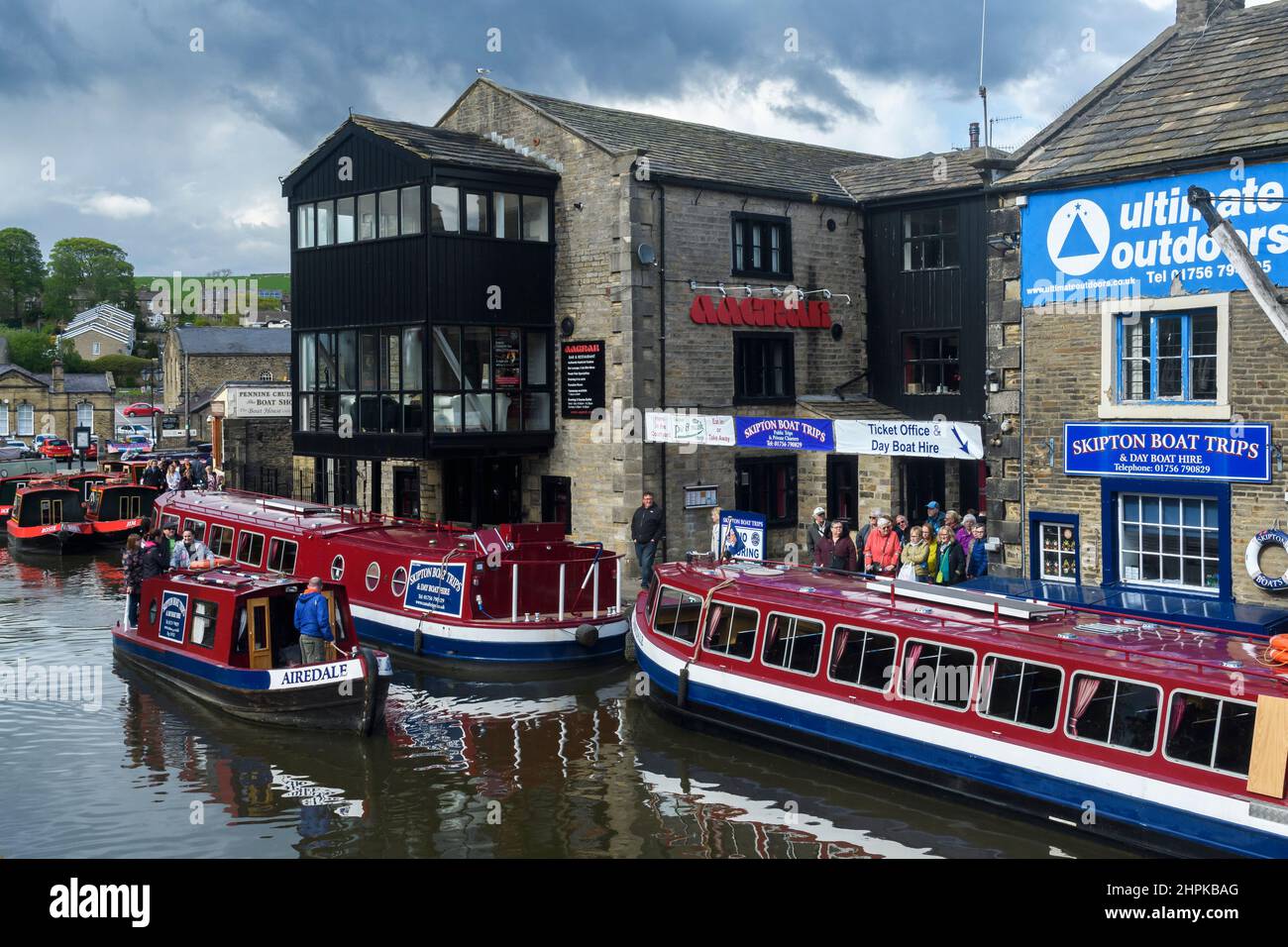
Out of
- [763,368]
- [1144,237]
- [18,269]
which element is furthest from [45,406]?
[1144,237]

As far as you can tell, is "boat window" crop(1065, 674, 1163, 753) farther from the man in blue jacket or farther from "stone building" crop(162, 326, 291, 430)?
"stone building" crop(162, 326, 291, 430)

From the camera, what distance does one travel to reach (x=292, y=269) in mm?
28297

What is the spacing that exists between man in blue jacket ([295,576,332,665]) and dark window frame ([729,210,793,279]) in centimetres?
1341

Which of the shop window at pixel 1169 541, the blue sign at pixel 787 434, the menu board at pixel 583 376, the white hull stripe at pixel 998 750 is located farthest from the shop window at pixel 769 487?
the white hull stripe at pixel 998 750

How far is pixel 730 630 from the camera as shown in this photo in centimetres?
1623

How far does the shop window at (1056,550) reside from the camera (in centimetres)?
1842

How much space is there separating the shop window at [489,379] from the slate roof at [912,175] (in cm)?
836

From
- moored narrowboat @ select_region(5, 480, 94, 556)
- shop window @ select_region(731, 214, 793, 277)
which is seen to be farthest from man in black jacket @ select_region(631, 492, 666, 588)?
moored narrowboat @ select_region(5, 480, 94, 556)

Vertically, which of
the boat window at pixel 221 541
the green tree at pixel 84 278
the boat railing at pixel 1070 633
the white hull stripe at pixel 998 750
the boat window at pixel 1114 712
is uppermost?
the green tree at pixel 84 278

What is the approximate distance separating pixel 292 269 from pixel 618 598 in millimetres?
12701

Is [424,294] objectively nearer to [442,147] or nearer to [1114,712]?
[442,147]

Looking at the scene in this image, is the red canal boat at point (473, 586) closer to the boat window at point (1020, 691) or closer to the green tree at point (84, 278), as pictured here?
the boat window at point (1020, 691)

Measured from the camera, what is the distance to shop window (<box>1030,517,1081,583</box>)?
1842 centimetres

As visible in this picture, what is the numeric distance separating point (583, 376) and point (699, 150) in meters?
5.97
